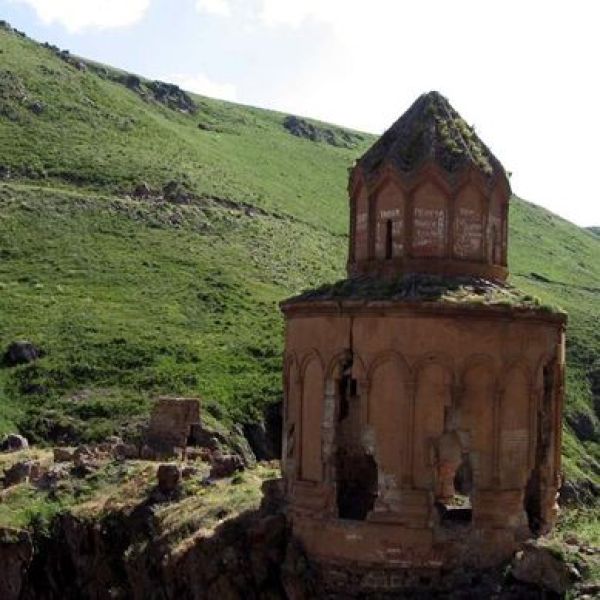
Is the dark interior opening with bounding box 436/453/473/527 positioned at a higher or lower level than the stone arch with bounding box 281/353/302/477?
lower

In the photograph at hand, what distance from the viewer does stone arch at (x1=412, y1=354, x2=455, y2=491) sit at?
12250 mm

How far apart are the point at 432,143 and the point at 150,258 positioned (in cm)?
3667

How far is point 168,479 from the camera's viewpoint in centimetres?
1673

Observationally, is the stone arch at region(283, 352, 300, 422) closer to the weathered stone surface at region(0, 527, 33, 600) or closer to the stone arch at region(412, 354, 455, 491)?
the stone arch at region(412, 354, 455, 491)

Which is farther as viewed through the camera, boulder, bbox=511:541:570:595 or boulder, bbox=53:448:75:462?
boulder, bbox=53:448:75:462

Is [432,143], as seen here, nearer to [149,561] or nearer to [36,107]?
[149,561]

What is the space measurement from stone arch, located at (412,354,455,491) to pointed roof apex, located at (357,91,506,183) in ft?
8.18

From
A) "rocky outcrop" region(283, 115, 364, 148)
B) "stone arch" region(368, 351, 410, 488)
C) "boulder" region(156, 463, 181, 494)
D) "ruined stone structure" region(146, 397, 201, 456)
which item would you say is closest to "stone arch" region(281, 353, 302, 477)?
"stone arch" region(368, 351, 410, 488)

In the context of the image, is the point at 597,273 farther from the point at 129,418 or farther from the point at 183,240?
the point at 129,418

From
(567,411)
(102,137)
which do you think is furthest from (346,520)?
(102,137)

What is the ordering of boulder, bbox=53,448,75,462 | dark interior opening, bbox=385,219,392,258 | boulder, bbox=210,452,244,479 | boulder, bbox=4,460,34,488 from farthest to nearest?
boulder, bbox=53,448,75,462, boulder, bbox=4,460,34,488, boulder, bbox=210,452,244,479, dark interior opening, bbox=385,219,392,258

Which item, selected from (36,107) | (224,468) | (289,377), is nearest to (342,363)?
(289,377)

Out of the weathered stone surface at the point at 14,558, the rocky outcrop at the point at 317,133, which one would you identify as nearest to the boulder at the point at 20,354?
the weathered stone surface at the point at 14,558

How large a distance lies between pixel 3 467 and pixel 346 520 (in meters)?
11.7
